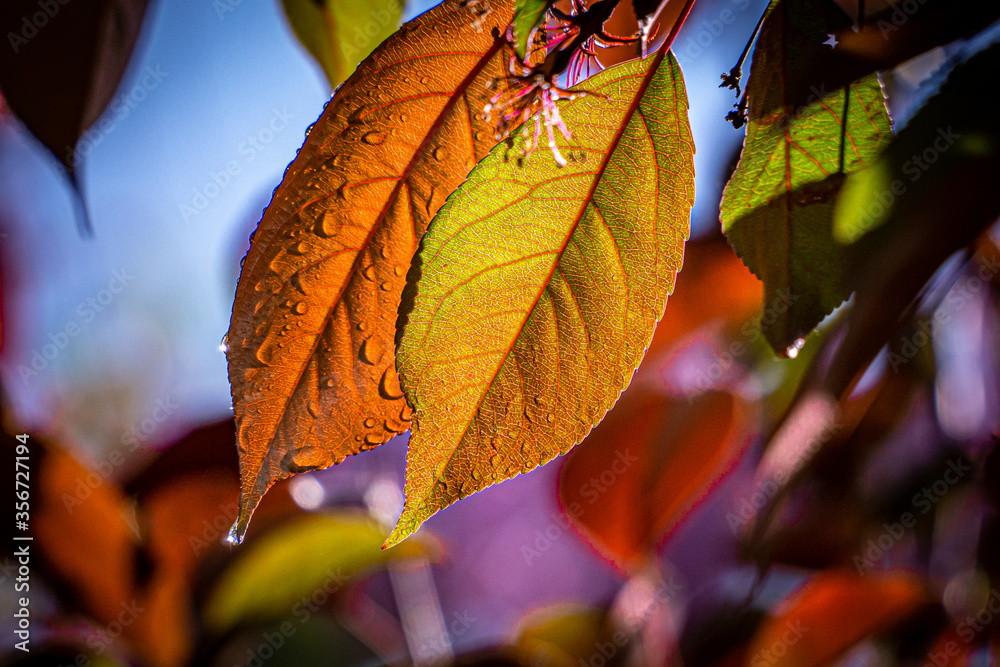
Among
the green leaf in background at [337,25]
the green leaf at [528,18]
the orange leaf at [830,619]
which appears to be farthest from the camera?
the orange leaf at [830,619]

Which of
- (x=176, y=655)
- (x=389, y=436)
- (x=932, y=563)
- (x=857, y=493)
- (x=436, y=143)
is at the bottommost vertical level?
(x=932, y=563)

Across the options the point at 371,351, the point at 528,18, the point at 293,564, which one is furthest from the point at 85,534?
the point at 528,18

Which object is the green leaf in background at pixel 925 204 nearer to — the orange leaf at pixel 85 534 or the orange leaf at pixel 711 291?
the orange leaf at pixel 711 291

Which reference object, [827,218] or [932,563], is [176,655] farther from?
[932,563]

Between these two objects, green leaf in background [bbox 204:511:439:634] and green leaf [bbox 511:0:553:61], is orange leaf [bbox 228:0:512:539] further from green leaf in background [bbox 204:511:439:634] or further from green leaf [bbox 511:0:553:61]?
green leaf in background [bbox 204:511:439:634]

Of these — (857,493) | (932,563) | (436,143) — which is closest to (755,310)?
(857,493)

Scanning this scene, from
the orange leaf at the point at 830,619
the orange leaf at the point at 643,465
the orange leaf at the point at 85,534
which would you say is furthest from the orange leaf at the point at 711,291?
the orange leaf at the point at 85,534

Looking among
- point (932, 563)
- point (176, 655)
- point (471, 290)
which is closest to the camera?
point (471, 290)
